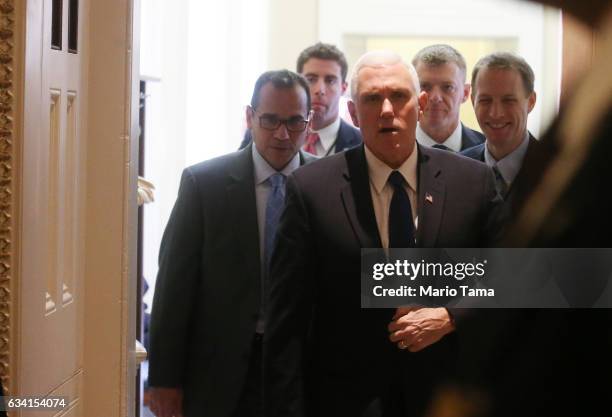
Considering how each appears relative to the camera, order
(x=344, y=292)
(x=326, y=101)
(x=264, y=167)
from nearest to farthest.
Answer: (x=344, y=292), (x=264, y=167), (x=326, y=101)

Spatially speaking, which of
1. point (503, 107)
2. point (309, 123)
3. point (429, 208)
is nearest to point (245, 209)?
point (309, 123)

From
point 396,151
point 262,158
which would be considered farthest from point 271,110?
point 396,151

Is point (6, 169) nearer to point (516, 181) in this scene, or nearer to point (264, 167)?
point (264, 167)

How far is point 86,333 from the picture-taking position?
2801mm

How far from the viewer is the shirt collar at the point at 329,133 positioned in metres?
3.29

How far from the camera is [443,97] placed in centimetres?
312

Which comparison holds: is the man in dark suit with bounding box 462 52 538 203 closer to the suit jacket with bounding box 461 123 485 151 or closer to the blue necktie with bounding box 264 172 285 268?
the suit jacket with bounding box 461 123 485 151

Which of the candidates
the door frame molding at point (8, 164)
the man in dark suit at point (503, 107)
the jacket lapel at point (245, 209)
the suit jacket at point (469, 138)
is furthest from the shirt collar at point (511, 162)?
the door frame molding at point (8, 164)

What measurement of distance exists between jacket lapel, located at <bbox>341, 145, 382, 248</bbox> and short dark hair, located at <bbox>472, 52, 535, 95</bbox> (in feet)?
1.55

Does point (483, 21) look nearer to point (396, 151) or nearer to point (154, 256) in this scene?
point (396, 151)

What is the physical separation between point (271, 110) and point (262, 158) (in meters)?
0.14

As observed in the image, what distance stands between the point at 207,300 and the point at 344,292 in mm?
430

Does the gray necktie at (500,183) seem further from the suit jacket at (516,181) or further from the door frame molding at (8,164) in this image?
the door frame molding at (8,164)

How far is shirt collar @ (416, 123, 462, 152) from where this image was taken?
318 centimetres
